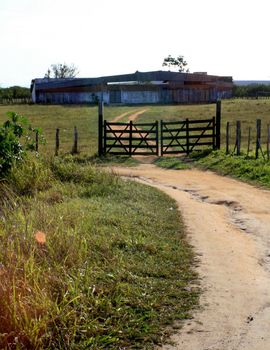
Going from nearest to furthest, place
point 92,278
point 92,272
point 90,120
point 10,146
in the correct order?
point 92,278, point 92,272, point 10,146, point 90,120

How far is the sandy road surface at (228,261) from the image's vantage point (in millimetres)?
5367

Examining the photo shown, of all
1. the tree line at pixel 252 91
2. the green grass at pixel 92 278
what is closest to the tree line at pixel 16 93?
the tree line at pixel 252 91

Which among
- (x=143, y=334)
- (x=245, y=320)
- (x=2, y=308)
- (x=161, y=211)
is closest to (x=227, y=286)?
(x=245, y=320)

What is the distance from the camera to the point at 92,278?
623 cm

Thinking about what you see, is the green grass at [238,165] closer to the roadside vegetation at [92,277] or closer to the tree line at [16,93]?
the roadside vegetation at [92,277]

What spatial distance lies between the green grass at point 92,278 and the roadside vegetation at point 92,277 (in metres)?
0.01

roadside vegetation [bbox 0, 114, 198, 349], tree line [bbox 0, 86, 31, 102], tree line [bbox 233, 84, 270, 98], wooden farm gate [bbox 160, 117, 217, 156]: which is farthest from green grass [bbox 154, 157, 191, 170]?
tree line [bbox 0, 86, 31, 102]

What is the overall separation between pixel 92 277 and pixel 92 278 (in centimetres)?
3

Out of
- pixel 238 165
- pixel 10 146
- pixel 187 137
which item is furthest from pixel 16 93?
pixel 10 146

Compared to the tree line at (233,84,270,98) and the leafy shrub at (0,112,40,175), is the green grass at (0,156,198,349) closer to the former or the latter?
the leafy shrub at (0,112,40,175)

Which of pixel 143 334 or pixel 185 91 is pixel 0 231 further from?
pixel 185 91

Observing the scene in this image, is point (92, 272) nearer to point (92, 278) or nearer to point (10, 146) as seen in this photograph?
point (92, 278)

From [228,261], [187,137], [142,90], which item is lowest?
[228,261]

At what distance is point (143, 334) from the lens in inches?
208
